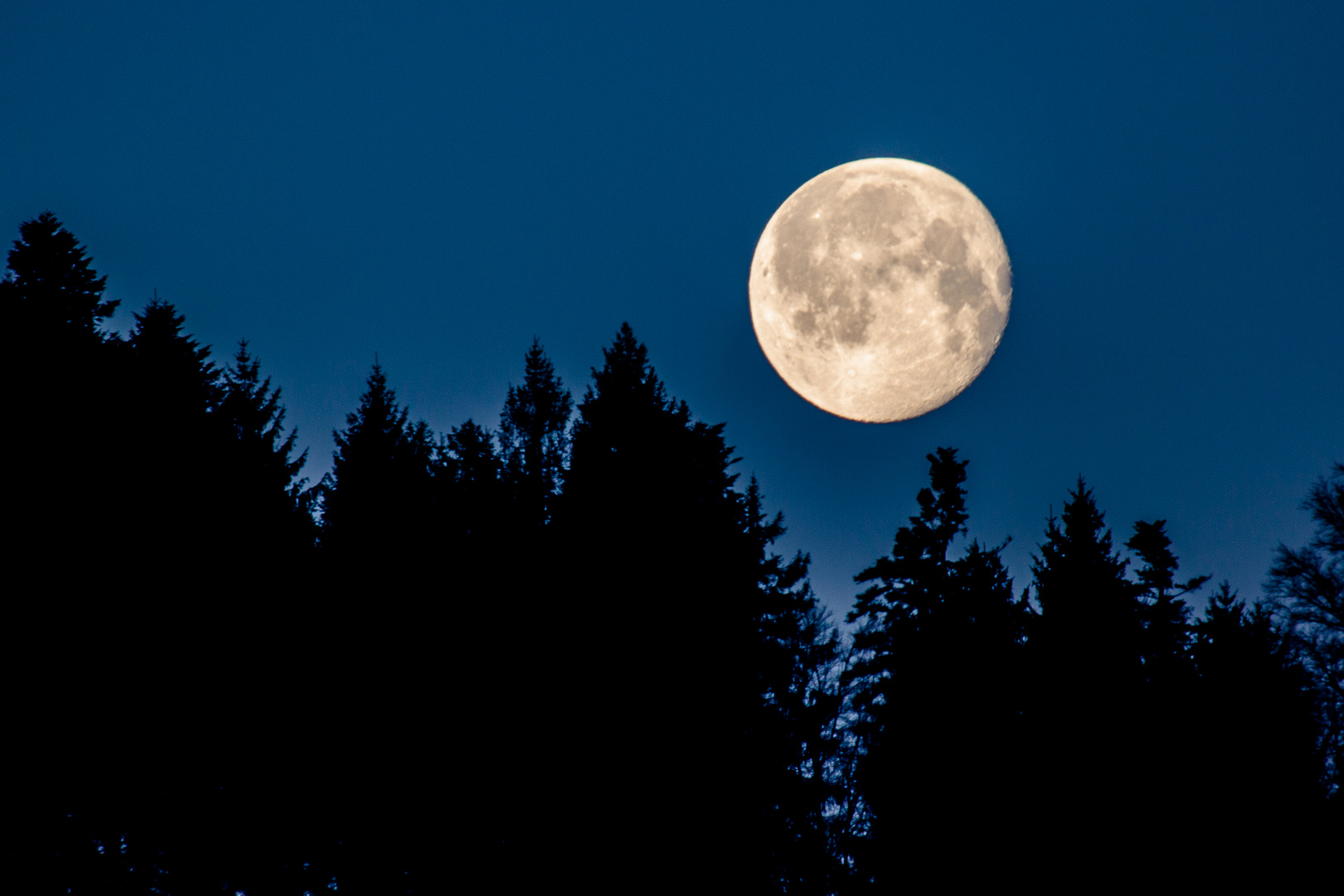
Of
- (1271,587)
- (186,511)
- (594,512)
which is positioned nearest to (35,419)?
(186,511)

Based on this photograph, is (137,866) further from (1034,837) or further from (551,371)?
(551,371)

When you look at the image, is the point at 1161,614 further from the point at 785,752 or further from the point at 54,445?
the point at 54,445

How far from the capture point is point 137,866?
47.4ft

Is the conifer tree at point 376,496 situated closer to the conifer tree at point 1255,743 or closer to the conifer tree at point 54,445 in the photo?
the conifer tree at point 54,445

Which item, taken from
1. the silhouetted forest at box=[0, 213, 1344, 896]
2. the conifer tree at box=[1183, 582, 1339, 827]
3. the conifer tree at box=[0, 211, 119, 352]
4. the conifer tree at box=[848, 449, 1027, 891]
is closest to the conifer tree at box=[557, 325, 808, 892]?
the silhouetted forest at box=[0, 213, 1344, 896]

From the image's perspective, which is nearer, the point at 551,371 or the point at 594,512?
the point at 594,512

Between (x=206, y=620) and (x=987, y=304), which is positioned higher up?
(x=987, y=304)

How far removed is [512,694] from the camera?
17.4m

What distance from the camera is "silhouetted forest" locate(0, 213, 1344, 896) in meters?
14.5

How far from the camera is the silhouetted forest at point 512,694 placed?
1455cm

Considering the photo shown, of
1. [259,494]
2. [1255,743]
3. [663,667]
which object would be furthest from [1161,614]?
[259,494]

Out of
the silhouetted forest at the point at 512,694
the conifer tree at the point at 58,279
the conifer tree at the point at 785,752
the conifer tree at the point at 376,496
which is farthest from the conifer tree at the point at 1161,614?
the conifer tree at the point at 58,279

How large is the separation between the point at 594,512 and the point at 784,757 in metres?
6.99

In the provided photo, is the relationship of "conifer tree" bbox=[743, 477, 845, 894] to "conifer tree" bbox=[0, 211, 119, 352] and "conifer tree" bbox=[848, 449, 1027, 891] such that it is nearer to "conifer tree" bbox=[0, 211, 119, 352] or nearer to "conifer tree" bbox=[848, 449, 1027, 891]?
"conifer tree" bbox=[848, 449, 1027, 891]
